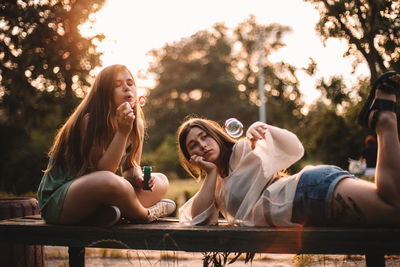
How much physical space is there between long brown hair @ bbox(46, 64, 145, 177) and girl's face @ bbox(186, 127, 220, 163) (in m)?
0.56

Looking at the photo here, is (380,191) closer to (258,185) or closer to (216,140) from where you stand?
(258,185)

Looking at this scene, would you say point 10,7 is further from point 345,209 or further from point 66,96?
point 345,209

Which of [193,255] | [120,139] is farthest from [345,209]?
[193,255]

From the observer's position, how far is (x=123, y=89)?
268 cm

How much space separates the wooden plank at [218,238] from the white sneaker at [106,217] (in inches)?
2.0

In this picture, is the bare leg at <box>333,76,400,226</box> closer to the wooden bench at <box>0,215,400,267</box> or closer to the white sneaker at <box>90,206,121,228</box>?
the wooden bench at <box>0,215,400,267</box>

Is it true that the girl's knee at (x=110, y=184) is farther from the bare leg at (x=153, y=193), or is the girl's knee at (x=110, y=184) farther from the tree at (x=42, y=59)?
the tree at (x=42, y=59)

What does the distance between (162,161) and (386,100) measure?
25.0m

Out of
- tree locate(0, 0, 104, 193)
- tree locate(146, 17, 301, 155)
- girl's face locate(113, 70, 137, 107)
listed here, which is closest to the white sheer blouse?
girl's face locate(113, 70, 137, 107)

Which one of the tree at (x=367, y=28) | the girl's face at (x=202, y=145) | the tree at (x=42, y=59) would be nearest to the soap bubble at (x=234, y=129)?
the girl's face at (x=202, y=145)

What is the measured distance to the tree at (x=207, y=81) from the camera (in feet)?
120

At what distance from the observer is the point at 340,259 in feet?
13.0

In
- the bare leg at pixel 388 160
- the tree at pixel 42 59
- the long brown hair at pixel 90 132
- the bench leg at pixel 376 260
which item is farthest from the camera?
the tree at pixel 42 59

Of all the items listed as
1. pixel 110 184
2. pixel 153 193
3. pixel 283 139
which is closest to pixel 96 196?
pixel 110 184
